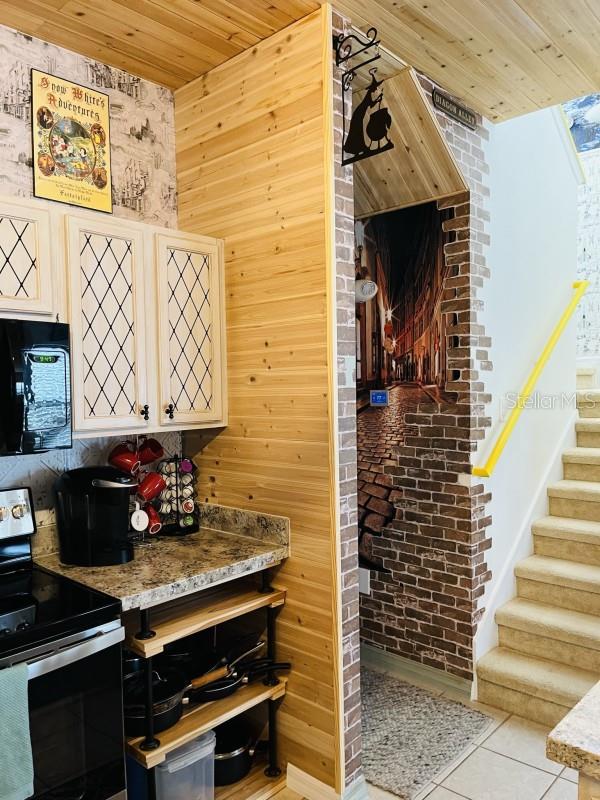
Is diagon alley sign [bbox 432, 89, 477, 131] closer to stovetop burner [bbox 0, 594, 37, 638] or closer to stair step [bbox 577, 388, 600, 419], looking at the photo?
stair step [bbox 577, 388, 600, 419]

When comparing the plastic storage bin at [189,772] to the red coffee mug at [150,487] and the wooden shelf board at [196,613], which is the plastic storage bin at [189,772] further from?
the red coffee mug at [150,487]

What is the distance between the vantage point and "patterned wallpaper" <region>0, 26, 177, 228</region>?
7.42 ft

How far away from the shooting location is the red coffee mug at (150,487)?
253 centimetres

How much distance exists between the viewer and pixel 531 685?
3008 millimetres

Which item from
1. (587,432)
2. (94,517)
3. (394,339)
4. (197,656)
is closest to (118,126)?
(94,517)

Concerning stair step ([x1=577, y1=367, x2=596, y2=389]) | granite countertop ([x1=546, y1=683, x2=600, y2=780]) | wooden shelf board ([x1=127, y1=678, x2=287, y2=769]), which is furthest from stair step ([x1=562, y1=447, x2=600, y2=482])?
granite countertop ([x1=546, y1=683, x2=600, y2=780])

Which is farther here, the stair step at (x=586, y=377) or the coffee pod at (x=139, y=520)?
the stair step at (x=586, y=377)

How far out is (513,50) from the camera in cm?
263

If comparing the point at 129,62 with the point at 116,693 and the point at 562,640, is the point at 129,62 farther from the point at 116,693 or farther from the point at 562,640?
the point at 562,640

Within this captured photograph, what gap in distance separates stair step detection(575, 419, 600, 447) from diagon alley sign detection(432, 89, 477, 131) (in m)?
2.21

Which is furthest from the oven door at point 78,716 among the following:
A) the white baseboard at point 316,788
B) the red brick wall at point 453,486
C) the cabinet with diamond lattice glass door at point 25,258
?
the red brick wall at point 453,486

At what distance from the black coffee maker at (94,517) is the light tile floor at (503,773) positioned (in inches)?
47.5

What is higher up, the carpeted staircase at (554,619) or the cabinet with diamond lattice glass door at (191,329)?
the cabinet with diamond lattice glass door at (191,329)

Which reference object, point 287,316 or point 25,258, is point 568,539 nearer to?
point 287,316
